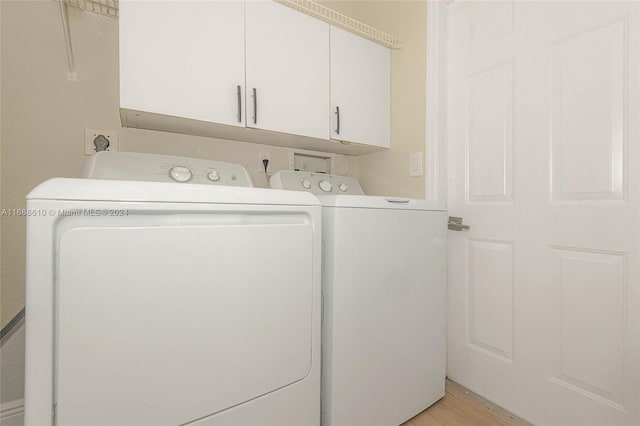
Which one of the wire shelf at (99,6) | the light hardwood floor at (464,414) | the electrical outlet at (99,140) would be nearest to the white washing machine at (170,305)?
the light hardwood floor at (464,414)

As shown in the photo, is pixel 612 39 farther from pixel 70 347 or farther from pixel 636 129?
pixel 70 347

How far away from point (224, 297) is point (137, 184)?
0.37 m

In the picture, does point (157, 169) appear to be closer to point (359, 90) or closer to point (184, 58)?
point (184, 58)

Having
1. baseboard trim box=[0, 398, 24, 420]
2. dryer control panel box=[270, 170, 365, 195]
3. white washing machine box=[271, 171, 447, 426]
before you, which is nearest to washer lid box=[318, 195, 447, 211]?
white washing machine box=[271, 171, 447, 426]

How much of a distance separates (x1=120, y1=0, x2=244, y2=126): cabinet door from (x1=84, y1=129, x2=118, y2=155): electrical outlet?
368 mm

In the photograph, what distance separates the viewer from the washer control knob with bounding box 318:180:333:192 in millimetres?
1646

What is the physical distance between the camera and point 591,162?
3.54 ft

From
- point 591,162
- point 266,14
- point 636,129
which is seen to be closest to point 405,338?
point 591,162

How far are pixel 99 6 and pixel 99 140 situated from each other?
578mm

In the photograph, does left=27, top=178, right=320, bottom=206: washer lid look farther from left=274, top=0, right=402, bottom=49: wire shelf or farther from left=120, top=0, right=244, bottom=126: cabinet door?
left=274, top=0, right=402, bottom=49: wire shelf

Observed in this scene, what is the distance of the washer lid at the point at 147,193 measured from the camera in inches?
25.0
